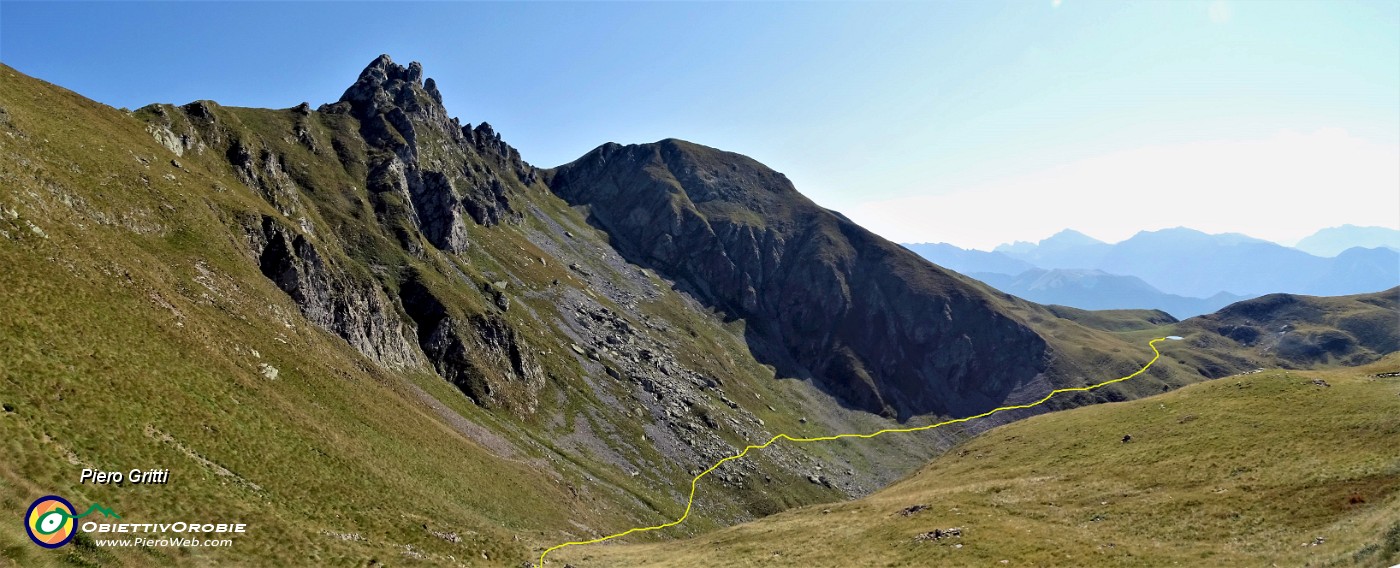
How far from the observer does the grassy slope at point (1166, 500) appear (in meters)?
32.8

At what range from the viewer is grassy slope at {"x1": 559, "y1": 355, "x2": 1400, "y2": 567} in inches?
1292

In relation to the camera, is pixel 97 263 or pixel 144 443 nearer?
pixel 144 443

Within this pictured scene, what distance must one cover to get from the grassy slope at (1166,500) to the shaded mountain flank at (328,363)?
69.5 ft

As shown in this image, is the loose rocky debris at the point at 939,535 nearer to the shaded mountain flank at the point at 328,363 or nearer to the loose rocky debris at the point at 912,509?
the loose rocky debris at the point at 912,509

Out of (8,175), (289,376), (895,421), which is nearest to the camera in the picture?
(8,175)

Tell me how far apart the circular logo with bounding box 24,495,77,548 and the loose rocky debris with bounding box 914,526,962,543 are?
4606cm

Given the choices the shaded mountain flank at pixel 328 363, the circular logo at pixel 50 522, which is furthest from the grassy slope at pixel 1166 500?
the circular logo at pixel 50 522

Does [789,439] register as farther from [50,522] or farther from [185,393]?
[50,522]

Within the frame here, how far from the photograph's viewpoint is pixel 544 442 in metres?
97.6

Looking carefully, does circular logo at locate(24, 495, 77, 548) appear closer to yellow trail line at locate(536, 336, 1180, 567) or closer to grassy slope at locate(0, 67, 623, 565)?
grassy slope at locate(0, 67, 623, 565)

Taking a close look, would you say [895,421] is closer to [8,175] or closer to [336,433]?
[336,433]

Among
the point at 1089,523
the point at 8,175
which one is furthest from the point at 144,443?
the point at 1089,523

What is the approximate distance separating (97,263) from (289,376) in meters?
17.2

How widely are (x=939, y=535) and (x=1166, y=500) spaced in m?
16.1
